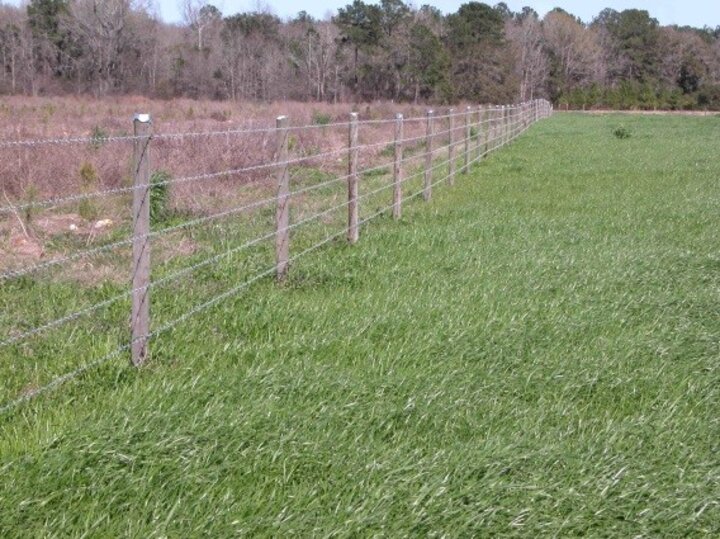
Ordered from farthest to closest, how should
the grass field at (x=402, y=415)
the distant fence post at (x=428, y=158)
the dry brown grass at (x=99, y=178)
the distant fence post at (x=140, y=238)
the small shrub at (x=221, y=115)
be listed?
A: 1. the small shrub at (x=221, y=115)
2. the distant fence post at (x=428, y=158)
3. the dry brown grass at (x=99, y=178)
4. the distant fence post at (x=140, y=238)
5. the grass field at (x=402, y=415)

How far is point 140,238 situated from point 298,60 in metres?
79.3

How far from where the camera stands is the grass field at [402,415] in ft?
12.2

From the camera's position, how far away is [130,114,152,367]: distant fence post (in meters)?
5.14

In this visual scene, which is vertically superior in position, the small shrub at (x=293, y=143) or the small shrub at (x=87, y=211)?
the small shrub at (x=293, y=143)

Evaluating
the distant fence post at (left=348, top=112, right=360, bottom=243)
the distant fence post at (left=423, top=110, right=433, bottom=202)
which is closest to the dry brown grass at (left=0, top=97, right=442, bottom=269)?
the distant fence post at (left=348, top=112, right=360, bottom=243)

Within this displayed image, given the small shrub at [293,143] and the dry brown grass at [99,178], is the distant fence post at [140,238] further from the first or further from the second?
the small shrub at [293,143]

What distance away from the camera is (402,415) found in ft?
15.5

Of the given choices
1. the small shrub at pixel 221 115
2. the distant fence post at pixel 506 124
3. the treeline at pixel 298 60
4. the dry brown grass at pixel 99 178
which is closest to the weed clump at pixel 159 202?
the dry brown grass at pixel 99 178

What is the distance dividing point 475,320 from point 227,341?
1706 mm

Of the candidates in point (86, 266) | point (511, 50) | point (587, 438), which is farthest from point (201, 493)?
point (511, 50)

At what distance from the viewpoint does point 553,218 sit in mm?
11758

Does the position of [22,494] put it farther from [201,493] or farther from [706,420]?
[706,420]

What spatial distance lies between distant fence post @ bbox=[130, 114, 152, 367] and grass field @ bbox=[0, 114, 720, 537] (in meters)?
0.15

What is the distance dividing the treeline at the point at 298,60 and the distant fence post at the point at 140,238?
60.9 metres
